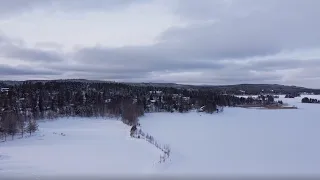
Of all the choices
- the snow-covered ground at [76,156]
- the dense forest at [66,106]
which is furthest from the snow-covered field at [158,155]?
the dense forest at [66,106]

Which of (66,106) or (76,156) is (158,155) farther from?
(66,106)

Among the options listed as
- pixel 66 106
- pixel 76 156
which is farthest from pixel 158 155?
pixel 66 106

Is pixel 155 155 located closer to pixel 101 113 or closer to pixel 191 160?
pixel 191 160

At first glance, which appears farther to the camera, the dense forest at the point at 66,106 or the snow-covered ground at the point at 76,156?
the dense forest at the point at 66,106

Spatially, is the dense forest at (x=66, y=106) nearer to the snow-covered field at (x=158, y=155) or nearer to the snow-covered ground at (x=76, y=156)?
the snow-covered ground at (x=76, y=156)

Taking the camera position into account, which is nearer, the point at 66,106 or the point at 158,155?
the point at 158,155

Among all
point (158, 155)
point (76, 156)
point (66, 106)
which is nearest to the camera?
point (76, 156)

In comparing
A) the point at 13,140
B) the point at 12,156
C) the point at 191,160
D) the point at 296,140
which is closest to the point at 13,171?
the point at 12,156

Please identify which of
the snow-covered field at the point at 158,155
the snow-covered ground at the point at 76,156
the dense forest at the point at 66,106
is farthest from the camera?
the dense forest at the point at 66,106

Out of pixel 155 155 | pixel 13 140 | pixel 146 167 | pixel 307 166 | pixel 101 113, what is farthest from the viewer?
pixel 101 113

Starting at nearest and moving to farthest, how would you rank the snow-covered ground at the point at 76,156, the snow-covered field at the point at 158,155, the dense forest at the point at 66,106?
the snow-covered ground at the point at 76,156, the snow-covered field at the point at 158,155, the dense forest at the point at 66,106

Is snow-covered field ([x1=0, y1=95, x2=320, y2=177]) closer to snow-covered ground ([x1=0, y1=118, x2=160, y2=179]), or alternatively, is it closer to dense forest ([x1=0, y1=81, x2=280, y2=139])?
snow-covered ground ([x1=0, y1=118, x2=160, y2=179])
